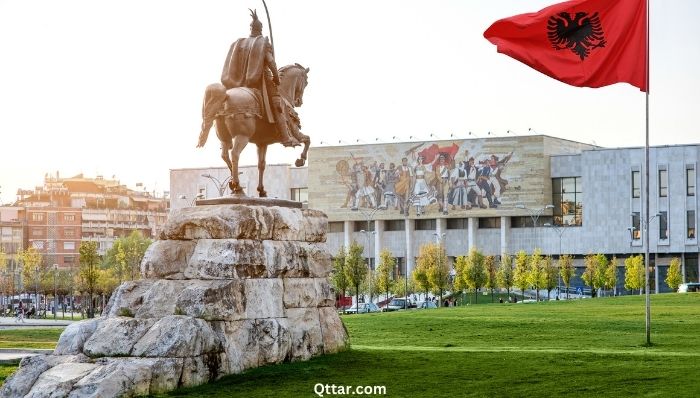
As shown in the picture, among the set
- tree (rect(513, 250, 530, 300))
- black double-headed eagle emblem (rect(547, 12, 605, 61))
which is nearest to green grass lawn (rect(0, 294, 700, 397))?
black double-headed eagle emblem (rect(547, 12, 605, 61))

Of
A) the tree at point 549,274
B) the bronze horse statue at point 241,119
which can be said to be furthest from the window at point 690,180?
the bronze horse statue at point 241,119

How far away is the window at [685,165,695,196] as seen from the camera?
4377 inches

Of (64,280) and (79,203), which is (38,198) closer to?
(79,203)

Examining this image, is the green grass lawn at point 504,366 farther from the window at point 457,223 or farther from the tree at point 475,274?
the window at point 457,223

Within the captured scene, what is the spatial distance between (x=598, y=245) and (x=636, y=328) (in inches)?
3418

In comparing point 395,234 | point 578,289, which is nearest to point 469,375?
point 578,289

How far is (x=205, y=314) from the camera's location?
2033cm

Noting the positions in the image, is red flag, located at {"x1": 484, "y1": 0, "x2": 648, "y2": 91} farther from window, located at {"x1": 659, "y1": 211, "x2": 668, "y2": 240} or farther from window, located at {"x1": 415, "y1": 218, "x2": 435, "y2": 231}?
window, located at {"x1": 415, "y1": 218, "x2": 435, "y2": 231}

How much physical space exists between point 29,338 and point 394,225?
293ft

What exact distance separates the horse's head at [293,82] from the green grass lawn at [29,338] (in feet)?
43.4

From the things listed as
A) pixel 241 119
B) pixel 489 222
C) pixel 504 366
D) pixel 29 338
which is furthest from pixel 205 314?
pixel 489 222

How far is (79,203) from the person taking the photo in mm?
188000

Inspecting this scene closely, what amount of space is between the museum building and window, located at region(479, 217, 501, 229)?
10cm

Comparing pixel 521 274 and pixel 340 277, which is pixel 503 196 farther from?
pixel 340 277
